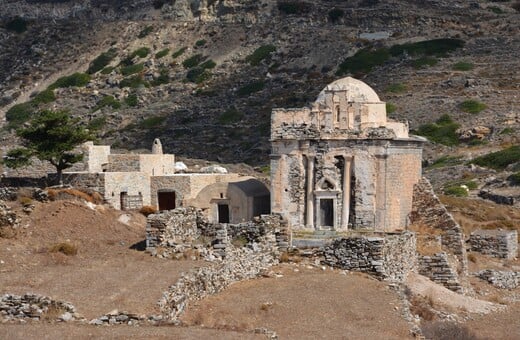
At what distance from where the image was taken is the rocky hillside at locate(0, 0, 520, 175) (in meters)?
68.0

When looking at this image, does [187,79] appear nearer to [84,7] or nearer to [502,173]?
[84,7]

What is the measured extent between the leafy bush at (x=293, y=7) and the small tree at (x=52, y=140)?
227 ft

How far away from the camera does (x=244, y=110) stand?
2990 inches

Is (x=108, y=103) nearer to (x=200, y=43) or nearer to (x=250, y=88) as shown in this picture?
(x=250, y=88)

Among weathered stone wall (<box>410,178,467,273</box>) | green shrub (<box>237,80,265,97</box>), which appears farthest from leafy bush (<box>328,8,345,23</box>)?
weathered stone wall (<box>410,178,467,273</box>)

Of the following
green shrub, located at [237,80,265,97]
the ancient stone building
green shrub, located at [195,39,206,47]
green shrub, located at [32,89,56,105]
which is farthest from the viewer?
green shrub, located at [195,39,206,47]

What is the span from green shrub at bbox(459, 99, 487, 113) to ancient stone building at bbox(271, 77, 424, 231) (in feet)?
133

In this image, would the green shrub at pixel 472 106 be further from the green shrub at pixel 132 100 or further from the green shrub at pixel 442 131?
the green shrub at pixel 132 100

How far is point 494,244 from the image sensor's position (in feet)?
101

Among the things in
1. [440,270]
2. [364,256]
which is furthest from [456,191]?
[364,256]

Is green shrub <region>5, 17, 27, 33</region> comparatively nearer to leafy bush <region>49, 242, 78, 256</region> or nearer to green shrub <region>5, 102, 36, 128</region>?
green shrub <region>5, 102, 36, 128</region>

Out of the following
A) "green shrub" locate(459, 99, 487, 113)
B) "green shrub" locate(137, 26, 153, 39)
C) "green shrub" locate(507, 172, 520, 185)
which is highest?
"green shrub" locate(137, 26, 153, 39)

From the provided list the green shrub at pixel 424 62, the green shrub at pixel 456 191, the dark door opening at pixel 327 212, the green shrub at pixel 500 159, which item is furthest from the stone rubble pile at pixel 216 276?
the green shrub at pixel 424 62

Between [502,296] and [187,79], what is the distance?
6330cm
